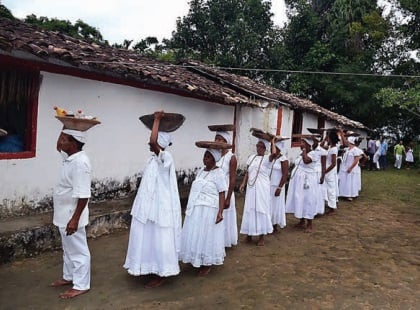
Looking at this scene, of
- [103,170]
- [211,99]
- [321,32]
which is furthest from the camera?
[321,32]

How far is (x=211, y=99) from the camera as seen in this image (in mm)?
9617

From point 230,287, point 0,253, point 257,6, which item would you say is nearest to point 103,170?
point 0,253

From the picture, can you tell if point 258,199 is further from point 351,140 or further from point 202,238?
point 351,140

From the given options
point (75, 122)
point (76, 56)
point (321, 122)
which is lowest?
point (75, 122)

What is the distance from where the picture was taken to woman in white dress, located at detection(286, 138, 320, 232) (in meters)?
7.12

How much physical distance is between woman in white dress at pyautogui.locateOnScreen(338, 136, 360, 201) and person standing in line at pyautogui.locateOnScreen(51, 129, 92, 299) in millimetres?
8201

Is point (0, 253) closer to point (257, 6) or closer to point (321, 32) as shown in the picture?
point (257, 6)

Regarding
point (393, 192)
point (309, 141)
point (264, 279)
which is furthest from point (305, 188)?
point (393, 192)

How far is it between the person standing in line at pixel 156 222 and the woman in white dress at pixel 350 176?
24.6ft

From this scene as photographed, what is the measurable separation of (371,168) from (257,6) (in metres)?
10.8

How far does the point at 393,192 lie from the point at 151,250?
10.3 m

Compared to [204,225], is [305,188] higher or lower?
higher

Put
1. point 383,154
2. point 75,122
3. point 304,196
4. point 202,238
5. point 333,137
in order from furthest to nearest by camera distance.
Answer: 1. point 383,154
2. point 333,137
3. point 304,196
4. point 202,238
5. point 75,122

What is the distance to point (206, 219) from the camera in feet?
14.9
